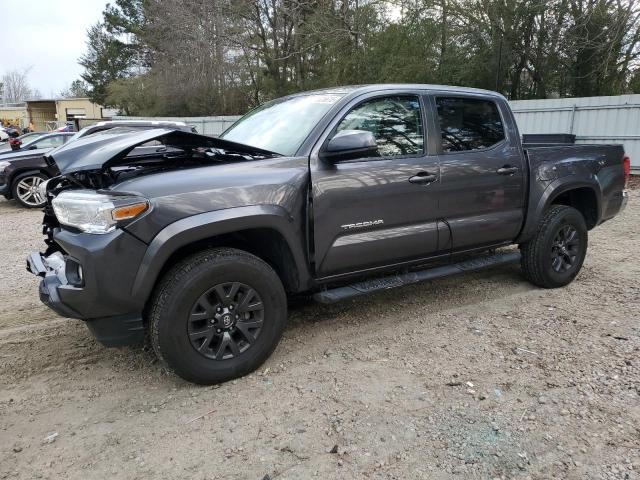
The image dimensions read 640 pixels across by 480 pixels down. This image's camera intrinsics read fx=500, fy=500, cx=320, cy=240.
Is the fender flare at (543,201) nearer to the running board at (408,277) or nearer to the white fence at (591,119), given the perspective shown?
the running board at (408,277)

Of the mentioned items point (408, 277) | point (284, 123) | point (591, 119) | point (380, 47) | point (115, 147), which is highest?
point (380, 47)

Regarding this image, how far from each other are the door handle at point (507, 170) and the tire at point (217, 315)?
7.49 ft

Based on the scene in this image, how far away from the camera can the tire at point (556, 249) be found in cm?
478

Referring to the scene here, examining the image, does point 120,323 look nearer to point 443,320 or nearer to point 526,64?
point 443,320

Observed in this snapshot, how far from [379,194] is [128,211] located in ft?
5.70

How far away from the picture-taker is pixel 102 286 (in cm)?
278

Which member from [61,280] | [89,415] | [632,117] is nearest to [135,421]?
[89,415]

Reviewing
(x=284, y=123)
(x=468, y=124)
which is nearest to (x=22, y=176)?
(x=284, y=123)

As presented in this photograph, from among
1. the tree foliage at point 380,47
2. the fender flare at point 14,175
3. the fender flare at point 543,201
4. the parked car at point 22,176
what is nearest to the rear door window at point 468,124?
the fender flare at point 543,201

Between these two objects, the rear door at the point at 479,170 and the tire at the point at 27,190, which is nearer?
the rear door at the point at 479,170

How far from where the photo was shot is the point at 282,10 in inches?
946

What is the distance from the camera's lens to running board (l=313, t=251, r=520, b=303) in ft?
11.9

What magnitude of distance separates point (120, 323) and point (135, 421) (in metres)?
0.57

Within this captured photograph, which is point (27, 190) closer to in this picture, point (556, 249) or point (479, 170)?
point (479, 170)
